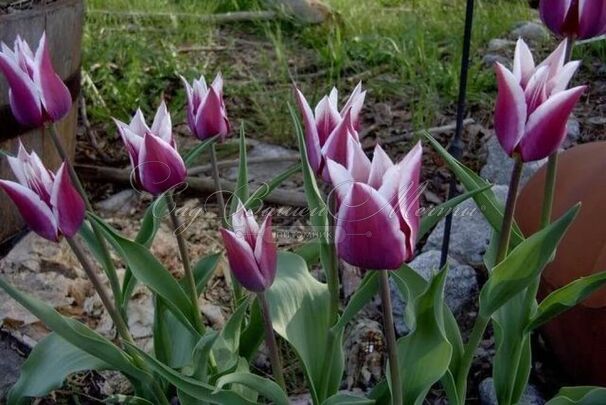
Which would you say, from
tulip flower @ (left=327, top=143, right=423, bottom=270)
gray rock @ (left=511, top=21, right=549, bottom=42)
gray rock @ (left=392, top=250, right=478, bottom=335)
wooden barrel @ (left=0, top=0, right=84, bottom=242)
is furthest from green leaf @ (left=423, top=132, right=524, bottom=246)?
gray rock @ (left=511, top=21, right=549, bottom=42)

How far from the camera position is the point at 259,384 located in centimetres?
136

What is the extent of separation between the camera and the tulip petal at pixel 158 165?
1373 millimetres

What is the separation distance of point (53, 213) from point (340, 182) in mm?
474

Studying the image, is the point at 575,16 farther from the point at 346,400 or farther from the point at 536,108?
the point at 346,400

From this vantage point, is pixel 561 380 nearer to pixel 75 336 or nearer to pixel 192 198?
pixel 75 336

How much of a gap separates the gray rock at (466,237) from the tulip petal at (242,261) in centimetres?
129

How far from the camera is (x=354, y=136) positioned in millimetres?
1263

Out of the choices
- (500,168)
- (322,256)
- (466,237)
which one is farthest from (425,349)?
(500,168)

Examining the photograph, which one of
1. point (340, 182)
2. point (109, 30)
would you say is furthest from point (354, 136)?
point (109, 30)

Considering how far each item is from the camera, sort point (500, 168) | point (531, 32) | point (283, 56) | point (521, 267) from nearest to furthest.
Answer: point (521, 267) → point (500, 168) → point (283, 56) → point (531, 32)

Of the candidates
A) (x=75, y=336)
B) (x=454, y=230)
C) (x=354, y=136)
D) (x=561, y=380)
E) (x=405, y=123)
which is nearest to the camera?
(x=354, y=136)

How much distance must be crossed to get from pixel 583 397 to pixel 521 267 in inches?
11.9

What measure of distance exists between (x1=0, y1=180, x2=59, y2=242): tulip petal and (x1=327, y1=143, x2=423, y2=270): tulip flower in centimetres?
47

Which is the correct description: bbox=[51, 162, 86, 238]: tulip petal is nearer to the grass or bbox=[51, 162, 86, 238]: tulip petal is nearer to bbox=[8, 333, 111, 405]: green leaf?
bbox=[8, 333, 111, 405]: green leaf
